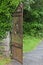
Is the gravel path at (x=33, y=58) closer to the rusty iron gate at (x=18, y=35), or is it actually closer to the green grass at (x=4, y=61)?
the rusty iron gate at (x=18, y=35)

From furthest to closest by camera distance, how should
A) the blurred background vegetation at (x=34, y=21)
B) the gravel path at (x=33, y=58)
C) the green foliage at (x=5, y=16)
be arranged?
1. the blurred background vegetation at (x=34, y=21)
2. the green foliage at (x=5, y=16)
3. the gravel path at (x=33, y=58)

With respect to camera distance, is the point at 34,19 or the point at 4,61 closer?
the point at 4,61

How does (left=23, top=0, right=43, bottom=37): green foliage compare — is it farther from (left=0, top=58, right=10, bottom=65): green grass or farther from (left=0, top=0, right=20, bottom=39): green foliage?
(left=0, top=58, right=10, bottom=65): green grass

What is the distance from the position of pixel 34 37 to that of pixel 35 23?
1.46m

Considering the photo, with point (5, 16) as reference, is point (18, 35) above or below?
below

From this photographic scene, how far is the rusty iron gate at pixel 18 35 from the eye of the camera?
12.4 metres

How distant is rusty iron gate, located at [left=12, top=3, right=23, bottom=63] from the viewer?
1242 cm

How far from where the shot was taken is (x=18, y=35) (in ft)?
42.2

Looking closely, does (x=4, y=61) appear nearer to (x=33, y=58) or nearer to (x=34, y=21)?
(x=33, y=58)

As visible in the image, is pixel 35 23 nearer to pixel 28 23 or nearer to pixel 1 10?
pixel 28 23

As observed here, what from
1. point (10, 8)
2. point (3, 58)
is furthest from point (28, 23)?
point (3, 58)

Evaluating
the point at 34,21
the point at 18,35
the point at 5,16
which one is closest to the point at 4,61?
A: the point at 18,35

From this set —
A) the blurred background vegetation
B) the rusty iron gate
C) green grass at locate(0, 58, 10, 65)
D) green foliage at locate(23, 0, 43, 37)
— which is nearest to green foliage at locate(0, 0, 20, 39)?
the rusty iron gate

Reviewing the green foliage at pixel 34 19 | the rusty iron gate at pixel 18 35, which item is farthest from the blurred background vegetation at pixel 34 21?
the rusty iron gate at pixel 18 35
